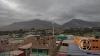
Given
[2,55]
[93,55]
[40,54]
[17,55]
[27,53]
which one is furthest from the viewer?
[27,53]

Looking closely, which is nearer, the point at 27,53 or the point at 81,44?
the point at 81,44

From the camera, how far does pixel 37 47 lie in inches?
952

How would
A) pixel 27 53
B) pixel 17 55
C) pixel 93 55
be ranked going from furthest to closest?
pixel 27 53
pixel 17 55
pixel 93 55

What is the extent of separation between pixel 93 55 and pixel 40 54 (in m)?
9.03

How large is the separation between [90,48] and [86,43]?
2.79 ft

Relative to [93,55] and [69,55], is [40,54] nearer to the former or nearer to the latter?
[69,55]

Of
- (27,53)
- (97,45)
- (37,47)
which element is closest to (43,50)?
(37,47)

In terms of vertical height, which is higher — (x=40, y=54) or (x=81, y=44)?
(x=81, y=44)

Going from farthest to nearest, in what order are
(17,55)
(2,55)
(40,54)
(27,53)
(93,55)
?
(27,53) → (40,54) → (2,55) → (17,55) → (93,55)

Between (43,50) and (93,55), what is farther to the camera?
(43,50)

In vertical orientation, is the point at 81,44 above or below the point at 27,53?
above

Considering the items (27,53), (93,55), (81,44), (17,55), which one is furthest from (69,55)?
(27,53)

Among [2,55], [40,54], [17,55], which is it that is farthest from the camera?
[40,54]

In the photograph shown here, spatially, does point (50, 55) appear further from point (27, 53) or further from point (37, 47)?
point (27, 53)
